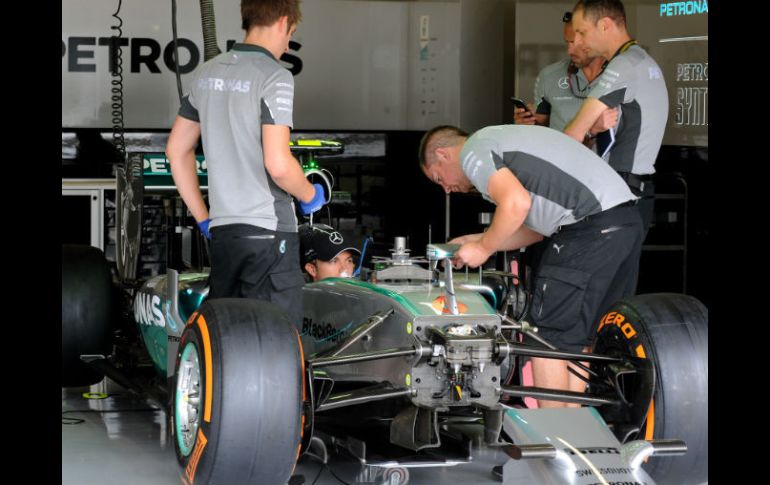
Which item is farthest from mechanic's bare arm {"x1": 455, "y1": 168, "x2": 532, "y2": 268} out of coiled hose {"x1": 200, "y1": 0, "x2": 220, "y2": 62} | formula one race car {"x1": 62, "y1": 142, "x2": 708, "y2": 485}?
coiled hose {"x1": 200, "y1": 0, "x2": 220, "y2": 62}

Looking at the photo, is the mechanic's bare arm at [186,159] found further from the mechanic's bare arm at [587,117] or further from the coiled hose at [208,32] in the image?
the mechanic's bare arm at [587,117]

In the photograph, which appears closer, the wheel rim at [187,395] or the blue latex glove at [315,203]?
the wheel rim at [187,395]

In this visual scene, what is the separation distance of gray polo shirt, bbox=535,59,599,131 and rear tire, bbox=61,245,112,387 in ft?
7.35

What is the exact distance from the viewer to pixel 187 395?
3.43 meters

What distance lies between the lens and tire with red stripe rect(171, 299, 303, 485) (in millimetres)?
3021

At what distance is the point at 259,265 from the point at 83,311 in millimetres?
1722

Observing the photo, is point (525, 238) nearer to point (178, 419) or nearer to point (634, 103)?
point (634, 103)

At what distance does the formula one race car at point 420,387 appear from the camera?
3047 mm

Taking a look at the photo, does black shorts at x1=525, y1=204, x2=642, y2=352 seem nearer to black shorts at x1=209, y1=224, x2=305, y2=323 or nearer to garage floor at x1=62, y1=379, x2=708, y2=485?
garage floor at x1=62, y1=379, x2=708, y2=485

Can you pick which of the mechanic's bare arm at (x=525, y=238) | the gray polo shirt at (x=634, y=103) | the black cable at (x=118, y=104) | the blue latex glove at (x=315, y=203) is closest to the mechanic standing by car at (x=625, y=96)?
the gray polo shirt at (x=634, y=103)

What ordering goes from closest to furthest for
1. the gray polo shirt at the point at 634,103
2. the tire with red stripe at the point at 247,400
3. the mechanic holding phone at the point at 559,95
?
1. the tire with red stripe at the point at 247,400
2. the gray polo shirt at the point at 634,103
3. the mechanic holding phone at the point at 559,95

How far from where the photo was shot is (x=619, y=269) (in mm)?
3984
